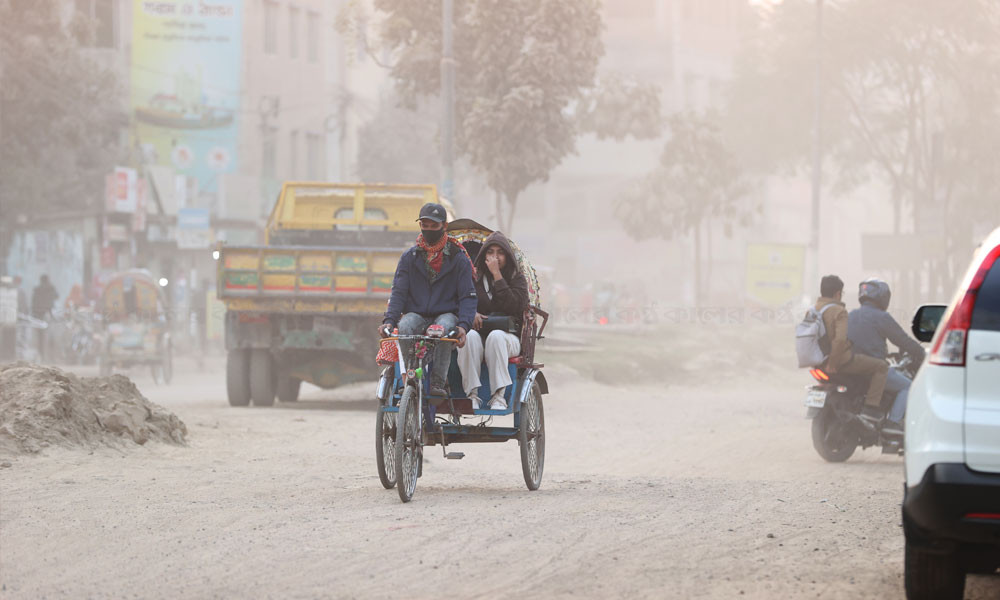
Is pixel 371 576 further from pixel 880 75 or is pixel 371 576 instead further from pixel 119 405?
pixel 880 75

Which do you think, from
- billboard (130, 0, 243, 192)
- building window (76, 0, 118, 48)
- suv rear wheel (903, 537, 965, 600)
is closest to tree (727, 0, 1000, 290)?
billboard (130, 0, 243, 192)

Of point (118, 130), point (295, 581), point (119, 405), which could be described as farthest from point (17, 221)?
point (295, 581)

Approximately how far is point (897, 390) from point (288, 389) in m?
9.49

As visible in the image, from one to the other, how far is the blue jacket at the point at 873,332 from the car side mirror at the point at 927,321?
265 inches

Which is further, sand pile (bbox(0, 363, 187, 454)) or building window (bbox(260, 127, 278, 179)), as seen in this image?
building window (bbox(260, 127, 278, 179))

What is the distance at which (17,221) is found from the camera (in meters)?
42.7

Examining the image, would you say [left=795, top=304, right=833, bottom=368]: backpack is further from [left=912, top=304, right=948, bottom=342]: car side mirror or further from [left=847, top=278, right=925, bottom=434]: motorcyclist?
[left=912, top=304, right=948, bottom=342]: car side mirror

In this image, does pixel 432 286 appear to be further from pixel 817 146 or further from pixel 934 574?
pixel 817 146

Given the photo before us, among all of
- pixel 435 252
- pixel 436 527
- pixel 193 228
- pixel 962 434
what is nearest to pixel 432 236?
pixel 435 252

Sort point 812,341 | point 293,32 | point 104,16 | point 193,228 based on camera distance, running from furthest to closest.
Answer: point 293,32
point 104,16
point 193,228
point 812,341

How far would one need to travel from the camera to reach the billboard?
51.8 meters

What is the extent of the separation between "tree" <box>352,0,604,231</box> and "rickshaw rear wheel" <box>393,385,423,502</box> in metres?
20.7

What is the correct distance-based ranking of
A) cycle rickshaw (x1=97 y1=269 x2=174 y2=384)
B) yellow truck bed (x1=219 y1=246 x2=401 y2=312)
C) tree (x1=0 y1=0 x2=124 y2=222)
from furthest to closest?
tree (x1=0 y1=0 x2=124 y2=222)
cycle rickshaw (x1=97 y1=269 x2=174 y2=384)
yellow truck bed (x1=219 y1=246 x2=401 y2=312)

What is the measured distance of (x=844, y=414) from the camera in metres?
13.4
